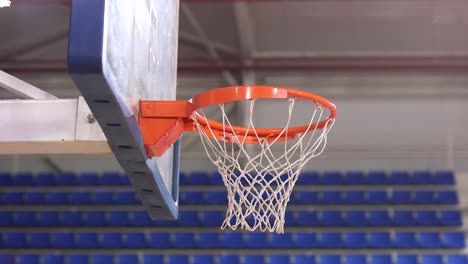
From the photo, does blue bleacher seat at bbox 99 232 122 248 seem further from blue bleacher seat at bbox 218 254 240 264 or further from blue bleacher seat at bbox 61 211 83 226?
blue bleacher seat at bbox 218 254 240 264

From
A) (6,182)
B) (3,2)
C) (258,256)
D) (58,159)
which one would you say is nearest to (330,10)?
(258,256)

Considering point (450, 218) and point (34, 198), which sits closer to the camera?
point (450, 218)

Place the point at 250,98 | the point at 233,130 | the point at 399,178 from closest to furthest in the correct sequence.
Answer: the point at 250,98 → the point at 233,130 → the point at 399,178

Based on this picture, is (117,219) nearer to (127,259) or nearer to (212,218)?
(127,259)

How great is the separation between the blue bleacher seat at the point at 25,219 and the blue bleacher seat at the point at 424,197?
4668mm

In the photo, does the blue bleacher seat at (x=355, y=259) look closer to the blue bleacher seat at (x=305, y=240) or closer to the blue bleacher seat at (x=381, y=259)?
the blue bleacher seat at (x=381, y=259)

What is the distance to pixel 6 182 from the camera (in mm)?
8039

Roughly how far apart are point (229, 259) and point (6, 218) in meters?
2.94

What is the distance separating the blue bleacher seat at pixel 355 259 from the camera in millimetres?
6574

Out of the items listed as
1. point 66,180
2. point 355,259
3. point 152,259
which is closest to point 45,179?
point 66,180

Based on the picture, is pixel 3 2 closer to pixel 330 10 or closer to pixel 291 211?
pixel 291 211

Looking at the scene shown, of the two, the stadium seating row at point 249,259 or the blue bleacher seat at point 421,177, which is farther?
the blue bleacher seat at point 421,177

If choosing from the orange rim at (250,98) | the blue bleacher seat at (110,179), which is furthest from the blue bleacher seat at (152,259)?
the orange rim at (250,98)

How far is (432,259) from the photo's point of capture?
6.59m
